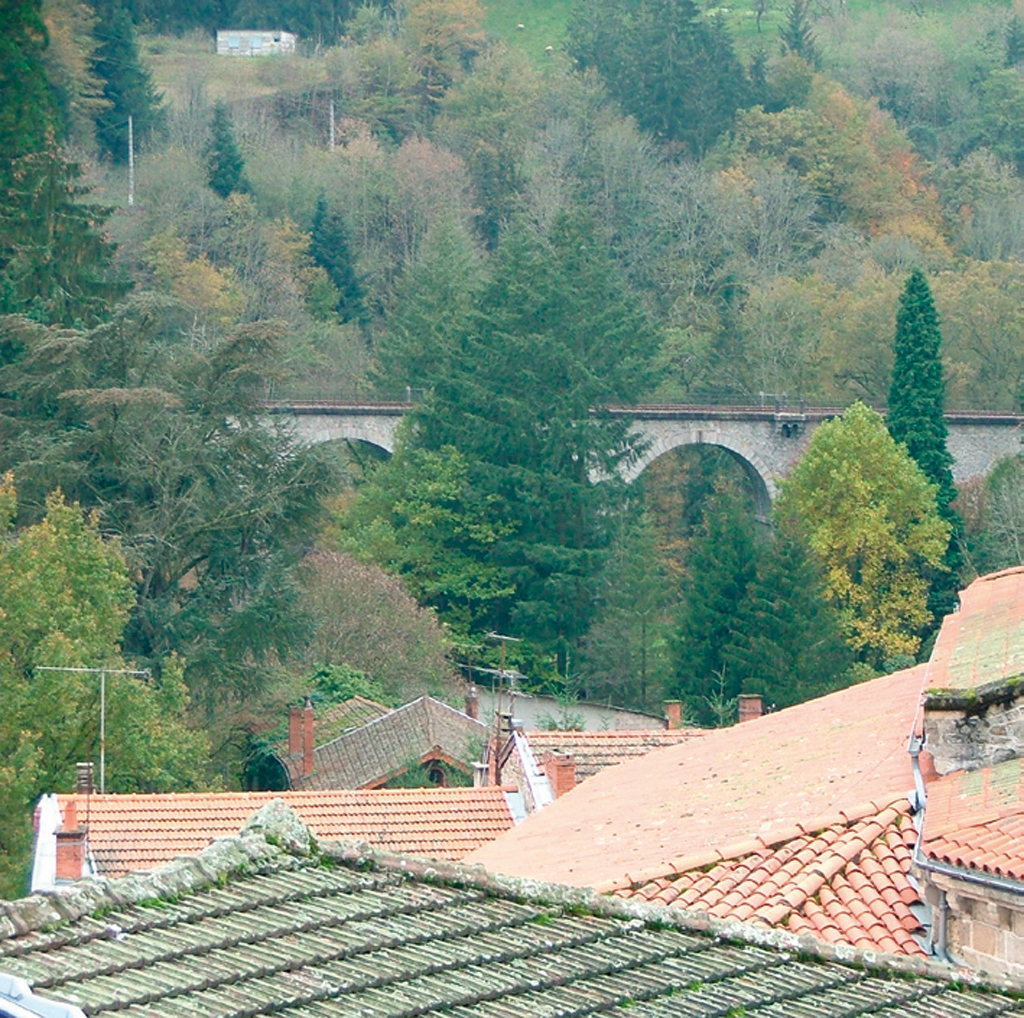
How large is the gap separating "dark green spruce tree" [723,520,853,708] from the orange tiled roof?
22.2 m

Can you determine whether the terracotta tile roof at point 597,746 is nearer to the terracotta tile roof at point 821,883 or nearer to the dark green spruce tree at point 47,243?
the terracotta tile roof at point 821,883

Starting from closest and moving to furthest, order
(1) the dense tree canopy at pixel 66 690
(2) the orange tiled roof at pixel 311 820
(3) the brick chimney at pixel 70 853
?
(3) the brick chimney at pixel 70 853 < (2) the orange tiled roof at pixel 311 820 < (1) the dense tree canopy at pixel 66 690

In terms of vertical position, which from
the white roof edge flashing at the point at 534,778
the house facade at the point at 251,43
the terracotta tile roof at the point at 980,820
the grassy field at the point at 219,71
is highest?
the house facade at the point at 251,43

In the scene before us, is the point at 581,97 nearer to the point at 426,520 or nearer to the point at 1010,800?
the point at 426,520

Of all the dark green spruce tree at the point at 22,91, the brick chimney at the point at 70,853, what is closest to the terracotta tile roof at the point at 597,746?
the brick chimney at the point at 70,853

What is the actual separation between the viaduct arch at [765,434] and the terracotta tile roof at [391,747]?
25.8 meters

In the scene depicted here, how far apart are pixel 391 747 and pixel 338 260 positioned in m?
46.7

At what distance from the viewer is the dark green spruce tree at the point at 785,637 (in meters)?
42.3

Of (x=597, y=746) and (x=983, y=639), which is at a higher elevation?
(x=983, y=639)

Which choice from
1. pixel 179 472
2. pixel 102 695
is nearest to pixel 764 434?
pixel 179 472

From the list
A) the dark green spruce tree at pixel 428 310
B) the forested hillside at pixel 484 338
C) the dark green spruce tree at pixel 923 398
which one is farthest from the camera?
the dark green spruce tree at pixel 428 310

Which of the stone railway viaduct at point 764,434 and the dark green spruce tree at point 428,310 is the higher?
the dark green spruce tree at point 428,310

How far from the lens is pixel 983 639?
12883mm

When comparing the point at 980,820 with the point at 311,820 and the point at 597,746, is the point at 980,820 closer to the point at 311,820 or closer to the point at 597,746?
the point at 311,820
